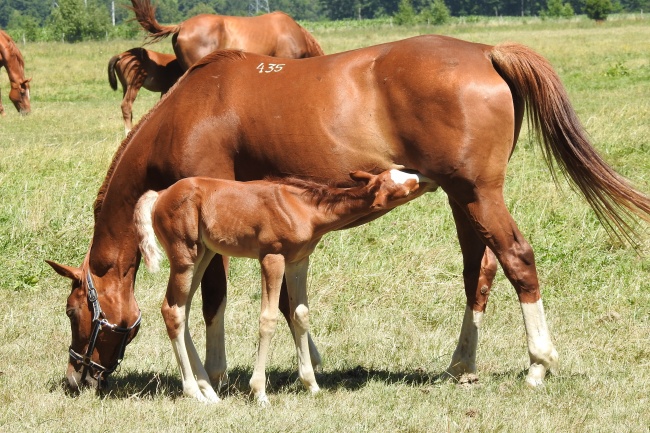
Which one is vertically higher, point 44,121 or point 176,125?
point 176,125

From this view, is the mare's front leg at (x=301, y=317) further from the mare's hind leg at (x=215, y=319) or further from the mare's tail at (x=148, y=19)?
the mare's tail at (x=148, y=19)

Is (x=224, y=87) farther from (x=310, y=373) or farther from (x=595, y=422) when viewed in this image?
(x=595, y=422)

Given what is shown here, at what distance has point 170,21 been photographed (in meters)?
130

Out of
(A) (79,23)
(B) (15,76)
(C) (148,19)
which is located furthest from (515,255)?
(A) (79,23)

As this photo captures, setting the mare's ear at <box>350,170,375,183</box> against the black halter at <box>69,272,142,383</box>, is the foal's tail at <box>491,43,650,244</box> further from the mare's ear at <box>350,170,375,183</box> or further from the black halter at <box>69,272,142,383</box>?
the black halter at <box>69,272,142,383</box>

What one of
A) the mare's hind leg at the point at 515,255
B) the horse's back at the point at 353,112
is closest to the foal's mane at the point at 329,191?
the horse's back at the point at 353,112

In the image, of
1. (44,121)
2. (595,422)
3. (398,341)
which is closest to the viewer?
(595,422)

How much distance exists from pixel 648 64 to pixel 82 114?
612 inches

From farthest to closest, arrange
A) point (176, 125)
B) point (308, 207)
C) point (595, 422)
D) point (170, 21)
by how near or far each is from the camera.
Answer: point (170, 21)
point (176, 125)
point (308, 207)
point (595, 422)

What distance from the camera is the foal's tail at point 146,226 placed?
5.35 metres

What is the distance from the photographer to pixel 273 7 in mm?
179750

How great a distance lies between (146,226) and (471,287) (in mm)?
2190

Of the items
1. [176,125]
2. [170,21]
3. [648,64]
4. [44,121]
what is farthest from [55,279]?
[170,21]

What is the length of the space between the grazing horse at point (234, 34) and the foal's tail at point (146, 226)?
6.53 m
